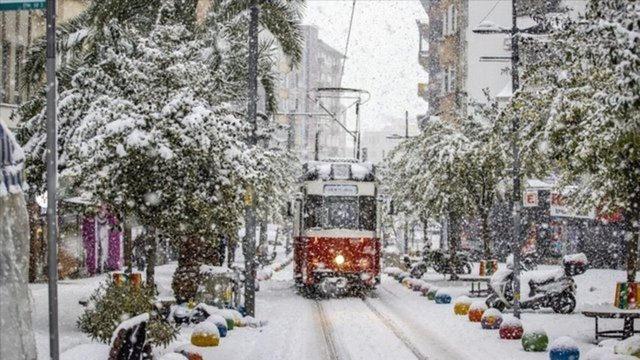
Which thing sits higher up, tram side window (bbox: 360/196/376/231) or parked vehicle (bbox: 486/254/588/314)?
tram side window (bbox: 360/196/376/231)

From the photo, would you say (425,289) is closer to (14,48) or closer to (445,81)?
(14,48)

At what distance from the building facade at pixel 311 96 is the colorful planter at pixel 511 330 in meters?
90.2

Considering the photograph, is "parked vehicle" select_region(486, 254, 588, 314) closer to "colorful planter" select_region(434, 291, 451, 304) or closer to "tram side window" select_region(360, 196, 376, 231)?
"colorful planter" select_region(434, 291, 451, 304)

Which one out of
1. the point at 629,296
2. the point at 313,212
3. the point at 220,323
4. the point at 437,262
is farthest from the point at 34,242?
the point at 629,296

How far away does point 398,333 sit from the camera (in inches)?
674

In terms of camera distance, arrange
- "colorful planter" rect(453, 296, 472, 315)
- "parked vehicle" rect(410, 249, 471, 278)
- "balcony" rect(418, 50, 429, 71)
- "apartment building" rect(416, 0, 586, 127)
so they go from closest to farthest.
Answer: "colorful planter" rect(453, 296, 472, 315) → "parked vehicle" rect(410, 249, 471, 278) → "apartment building" rect(416, 0, 586, 127) → "balcony" rect(418, 50, 429, 71)

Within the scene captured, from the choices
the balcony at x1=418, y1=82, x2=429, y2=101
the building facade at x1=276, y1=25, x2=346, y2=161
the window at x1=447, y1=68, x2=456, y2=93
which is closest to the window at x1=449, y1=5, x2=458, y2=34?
the window at x1=447, y1=68, x2=456, y2=93

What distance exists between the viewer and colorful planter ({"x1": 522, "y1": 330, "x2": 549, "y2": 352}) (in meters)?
14.4

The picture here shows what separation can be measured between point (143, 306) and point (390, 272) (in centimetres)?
2609

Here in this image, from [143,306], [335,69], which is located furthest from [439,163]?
[335,69]

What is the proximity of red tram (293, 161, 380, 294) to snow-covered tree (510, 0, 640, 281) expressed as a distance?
9030 millimetres

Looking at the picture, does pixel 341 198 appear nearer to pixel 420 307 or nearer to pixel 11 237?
pixel 420 307

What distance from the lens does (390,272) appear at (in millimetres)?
39062

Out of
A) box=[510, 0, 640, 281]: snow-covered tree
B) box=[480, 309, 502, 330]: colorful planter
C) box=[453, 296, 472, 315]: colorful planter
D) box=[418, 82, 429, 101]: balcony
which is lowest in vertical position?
box=[453, 296, 472, 315]: colorful planter
